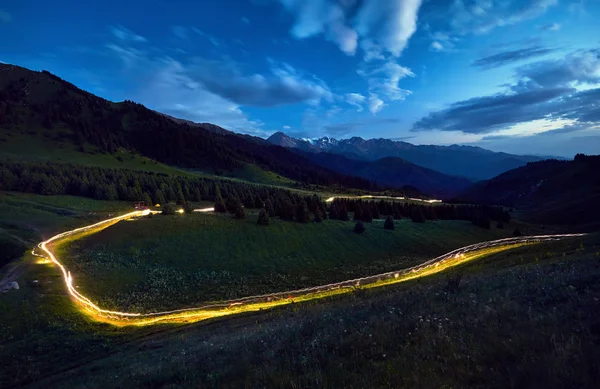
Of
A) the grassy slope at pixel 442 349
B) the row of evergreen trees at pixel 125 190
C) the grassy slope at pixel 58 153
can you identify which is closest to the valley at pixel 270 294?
the grassy slope at pixel 442 349

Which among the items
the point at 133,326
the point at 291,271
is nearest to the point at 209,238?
the point at 291,271

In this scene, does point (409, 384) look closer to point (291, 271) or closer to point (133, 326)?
point (133, 326)

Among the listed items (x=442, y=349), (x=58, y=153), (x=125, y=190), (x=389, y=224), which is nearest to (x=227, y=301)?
(x=442, y=349)

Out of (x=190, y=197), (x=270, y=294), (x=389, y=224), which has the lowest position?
(x=270, y=294)

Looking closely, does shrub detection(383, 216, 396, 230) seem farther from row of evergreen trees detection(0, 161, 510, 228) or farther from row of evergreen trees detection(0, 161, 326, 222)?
row of evergreen trees detection(0, 161, 326, 222)

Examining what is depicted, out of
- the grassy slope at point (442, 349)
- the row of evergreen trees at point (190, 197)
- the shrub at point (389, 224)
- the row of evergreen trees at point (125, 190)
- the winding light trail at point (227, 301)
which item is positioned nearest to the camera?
the grassy slope at point (442, 349)

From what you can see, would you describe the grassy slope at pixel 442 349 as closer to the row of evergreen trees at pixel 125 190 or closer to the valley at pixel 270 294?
the valley at pixel 270 294

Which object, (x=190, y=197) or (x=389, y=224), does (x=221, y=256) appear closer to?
(x=389, y=224)

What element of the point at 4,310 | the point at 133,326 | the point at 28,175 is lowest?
the point at 133,326
